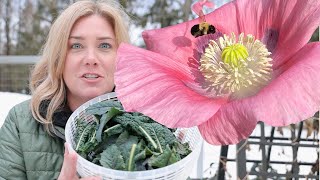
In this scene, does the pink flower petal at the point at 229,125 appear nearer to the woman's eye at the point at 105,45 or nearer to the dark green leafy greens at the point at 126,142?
the dark green leafy greens at the point at 126,142

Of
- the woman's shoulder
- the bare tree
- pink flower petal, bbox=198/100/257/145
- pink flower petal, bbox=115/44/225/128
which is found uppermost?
the bare tree

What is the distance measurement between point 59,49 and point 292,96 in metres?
0.71

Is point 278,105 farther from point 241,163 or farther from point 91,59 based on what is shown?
point 241,163

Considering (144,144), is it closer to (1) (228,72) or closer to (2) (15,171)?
(1) (228,72)

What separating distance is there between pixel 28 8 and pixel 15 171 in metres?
2.84

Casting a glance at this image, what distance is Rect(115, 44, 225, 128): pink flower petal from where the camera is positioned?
0.88ft

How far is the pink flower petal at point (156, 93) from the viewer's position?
0.27 meters

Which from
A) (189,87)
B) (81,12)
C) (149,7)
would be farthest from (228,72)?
(149,7)

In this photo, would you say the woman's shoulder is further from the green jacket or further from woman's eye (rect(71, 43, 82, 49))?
woman's eye (rect(71, 43, 82, 49))

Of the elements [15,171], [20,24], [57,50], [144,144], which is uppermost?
[20,24]

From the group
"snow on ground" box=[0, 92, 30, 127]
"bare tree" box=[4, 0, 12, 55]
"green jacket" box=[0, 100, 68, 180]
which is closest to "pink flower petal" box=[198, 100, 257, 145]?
"green jacket" box=[0, 100, 68, 180]

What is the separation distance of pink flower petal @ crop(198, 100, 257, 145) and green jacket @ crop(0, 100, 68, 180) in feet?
2.31

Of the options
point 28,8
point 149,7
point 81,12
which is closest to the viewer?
point 81,12

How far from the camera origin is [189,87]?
1.05 ft
